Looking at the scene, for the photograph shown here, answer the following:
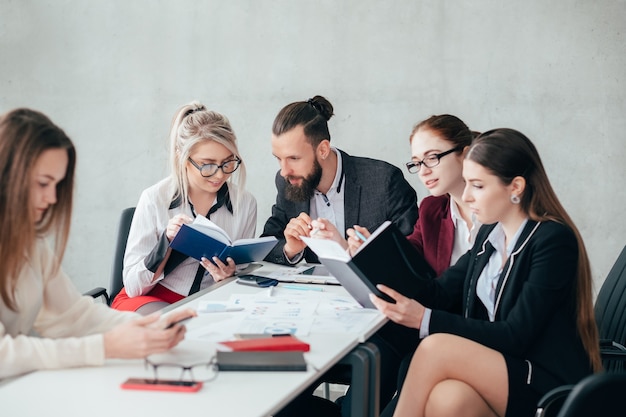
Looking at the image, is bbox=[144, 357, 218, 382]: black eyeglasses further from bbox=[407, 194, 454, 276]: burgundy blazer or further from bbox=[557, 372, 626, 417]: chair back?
bbox=[407, 194, 454, 276]: burgundy blazer

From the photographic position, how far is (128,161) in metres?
4.92

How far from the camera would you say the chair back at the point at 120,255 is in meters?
3.44

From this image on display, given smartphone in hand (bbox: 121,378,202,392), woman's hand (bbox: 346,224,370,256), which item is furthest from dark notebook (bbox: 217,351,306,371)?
woman's hand (bbox: 346,224,370,256)

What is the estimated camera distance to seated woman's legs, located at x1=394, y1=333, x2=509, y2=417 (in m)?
2.28

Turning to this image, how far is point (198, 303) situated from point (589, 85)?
9.02 ft

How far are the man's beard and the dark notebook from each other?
164 centimetres

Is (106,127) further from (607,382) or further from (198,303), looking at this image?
(607,382)

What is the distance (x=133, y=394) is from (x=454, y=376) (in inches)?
42.0

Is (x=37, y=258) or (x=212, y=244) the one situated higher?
(x=37, y=258)

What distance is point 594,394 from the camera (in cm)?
164

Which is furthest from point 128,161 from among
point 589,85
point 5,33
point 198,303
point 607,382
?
point 607,382

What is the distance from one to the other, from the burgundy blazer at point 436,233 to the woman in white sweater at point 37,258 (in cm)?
140

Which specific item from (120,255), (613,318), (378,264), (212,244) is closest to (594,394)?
(378,264)

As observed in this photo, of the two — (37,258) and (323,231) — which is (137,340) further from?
(323,231)
